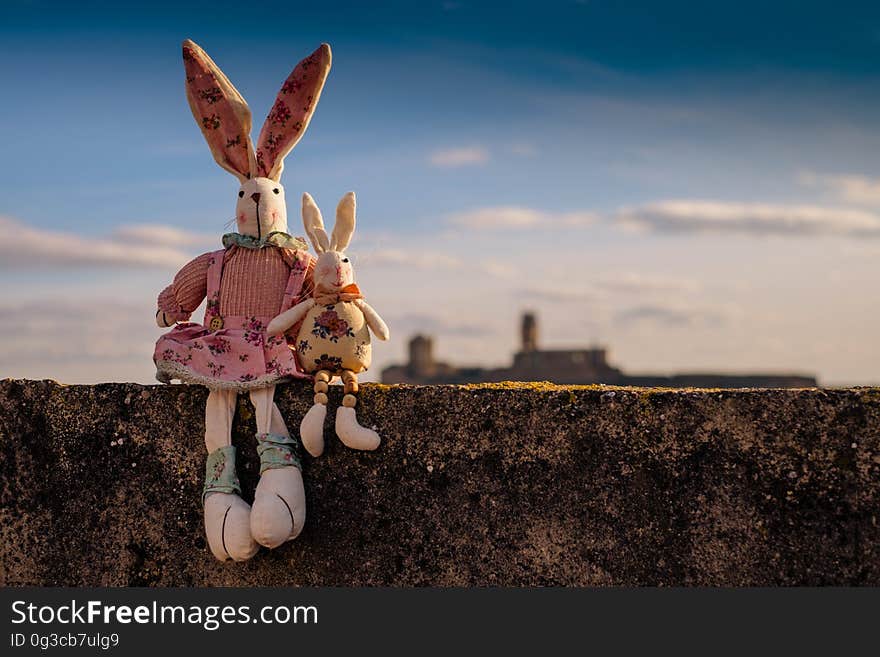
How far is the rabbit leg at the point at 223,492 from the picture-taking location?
4.34 m

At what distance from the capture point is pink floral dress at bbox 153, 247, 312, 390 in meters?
4.52

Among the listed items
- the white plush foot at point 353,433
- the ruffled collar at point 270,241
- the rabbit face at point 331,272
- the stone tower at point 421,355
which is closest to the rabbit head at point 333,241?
the rabbit face at point 331,272

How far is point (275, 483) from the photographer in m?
4.35

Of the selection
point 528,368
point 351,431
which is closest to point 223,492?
point 351,431

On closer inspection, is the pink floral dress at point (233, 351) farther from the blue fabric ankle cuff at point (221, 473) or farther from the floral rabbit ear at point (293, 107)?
the floral rabbit ear at point (293, 107)

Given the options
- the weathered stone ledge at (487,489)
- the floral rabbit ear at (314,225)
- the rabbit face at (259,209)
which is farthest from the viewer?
the rabbit face at (259,209)

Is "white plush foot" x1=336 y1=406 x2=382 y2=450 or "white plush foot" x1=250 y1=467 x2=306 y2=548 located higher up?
"white plush foot" x1=336 y1=406 x2=382 y2=450

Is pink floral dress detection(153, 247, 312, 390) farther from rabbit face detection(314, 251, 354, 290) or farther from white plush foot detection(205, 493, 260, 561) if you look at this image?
white plush foot detection(205, 493, 260, 561)

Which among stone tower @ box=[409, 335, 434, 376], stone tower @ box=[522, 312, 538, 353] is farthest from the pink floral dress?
stone tower @ box=[522, 312, 538, 353]

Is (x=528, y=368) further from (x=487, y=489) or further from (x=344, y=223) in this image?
(x=487, y=489)

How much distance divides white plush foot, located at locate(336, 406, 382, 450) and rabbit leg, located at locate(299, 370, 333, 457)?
8 cm

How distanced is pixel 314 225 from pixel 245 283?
37cm

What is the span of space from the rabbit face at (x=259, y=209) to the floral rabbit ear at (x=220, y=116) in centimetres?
10

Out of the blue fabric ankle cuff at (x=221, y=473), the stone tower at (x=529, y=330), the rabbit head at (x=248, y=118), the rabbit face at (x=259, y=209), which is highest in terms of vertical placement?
the stone tower at (x=529, y=330)
